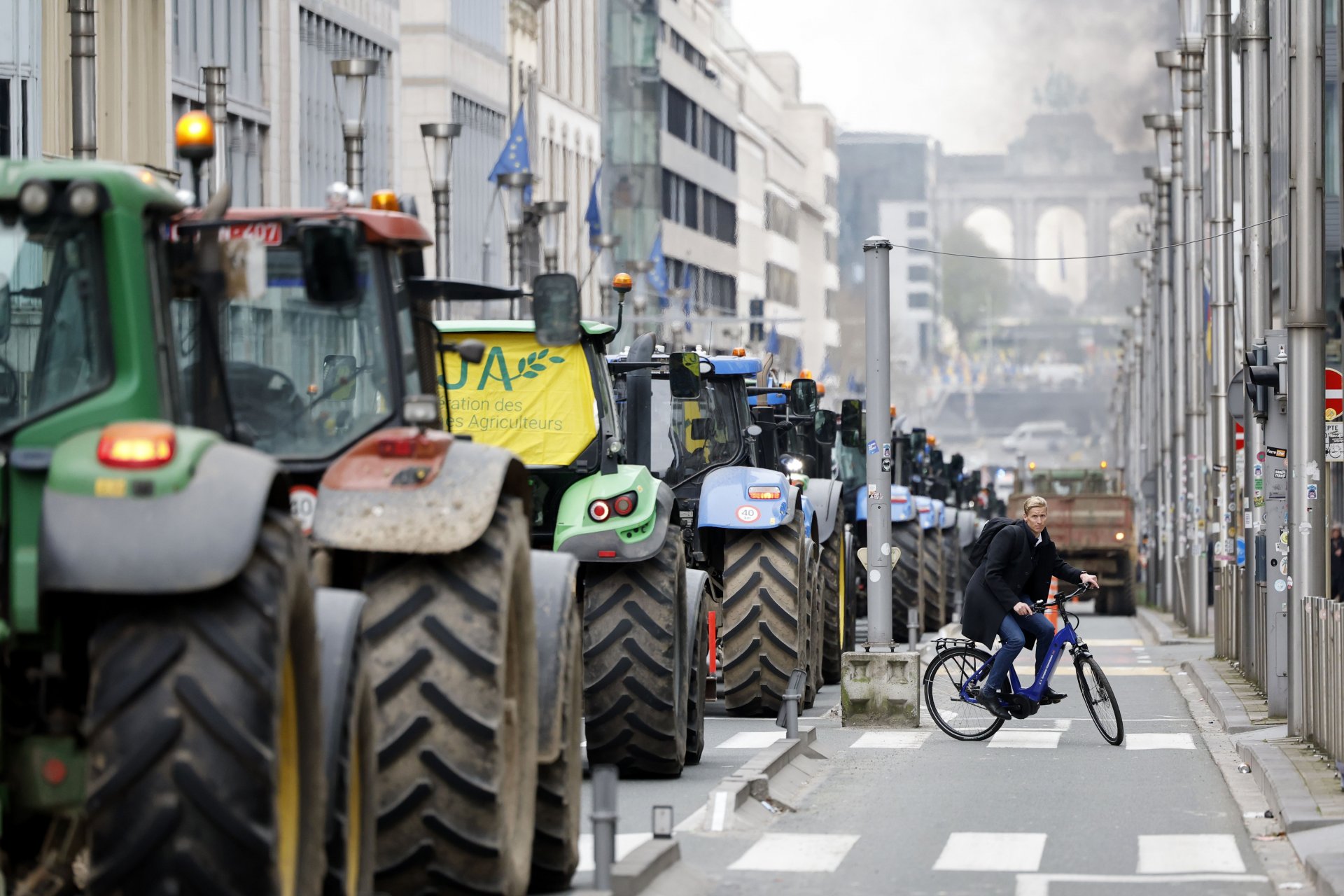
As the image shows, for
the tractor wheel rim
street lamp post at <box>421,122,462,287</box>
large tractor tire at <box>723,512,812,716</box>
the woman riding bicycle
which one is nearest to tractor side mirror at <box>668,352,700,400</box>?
large tractor tire at <box>723,512,812,716</box>

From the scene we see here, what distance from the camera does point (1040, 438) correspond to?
18700 cm

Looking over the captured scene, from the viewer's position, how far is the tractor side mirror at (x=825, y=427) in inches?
1089

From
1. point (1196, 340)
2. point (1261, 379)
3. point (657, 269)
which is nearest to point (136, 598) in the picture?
point (1261, 379)

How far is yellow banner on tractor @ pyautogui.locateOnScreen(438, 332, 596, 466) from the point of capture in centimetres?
1490

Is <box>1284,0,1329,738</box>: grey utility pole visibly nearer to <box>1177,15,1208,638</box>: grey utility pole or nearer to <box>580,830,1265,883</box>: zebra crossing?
<box>580,830,1265,883</box>: zebra crossing

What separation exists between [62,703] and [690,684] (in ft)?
28.0

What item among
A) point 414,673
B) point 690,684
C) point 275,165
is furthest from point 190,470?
point 275,165

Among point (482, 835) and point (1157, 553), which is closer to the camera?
point (482, 835)

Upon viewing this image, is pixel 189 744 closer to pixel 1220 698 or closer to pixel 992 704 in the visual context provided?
pixel 992 704

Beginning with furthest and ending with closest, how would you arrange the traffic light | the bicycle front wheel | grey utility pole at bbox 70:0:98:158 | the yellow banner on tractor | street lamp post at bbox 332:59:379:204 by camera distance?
street lamp post at bbox 332:59:379:204 → grey utility pole at bbox 70:0:98:158 → the traffic light → the bicycle front wheel → the yellow banner on tractor

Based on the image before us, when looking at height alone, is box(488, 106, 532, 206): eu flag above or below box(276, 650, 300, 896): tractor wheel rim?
above

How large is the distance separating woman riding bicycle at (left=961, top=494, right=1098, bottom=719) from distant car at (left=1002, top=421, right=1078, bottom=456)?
162 meters

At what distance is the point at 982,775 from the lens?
16.4m

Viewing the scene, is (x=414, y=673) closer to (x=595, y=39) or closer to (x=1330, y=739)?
(x=1330, y=739)
